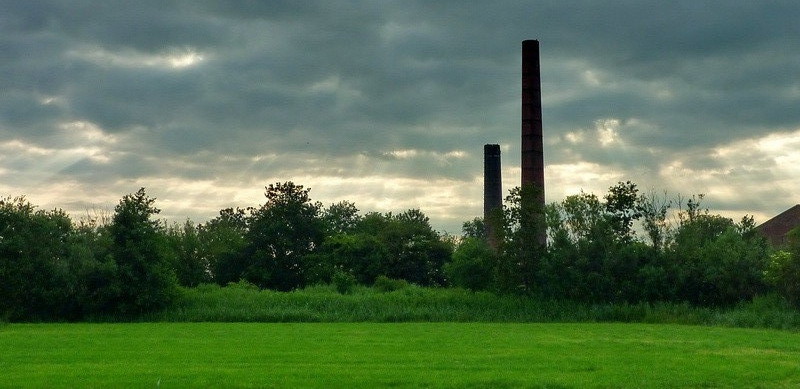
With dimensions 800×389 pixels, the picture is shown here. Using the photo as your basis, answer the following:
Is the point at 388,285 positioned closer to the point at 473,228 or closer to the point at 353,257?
the point at 353,257

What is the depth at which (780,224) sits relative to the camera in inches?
3410

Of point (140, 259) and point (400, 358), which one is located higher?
point (140, 259)

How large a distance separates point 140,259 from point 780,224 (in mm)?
64853

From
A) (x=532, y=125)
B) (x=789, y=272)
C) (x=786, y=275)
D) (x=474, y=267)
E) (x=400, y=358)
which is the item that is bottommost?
(x=400, y=358)

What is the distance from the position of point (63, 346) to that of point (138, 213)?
23.6m

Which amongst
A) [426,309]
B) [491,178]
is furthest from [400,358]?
[491,178]

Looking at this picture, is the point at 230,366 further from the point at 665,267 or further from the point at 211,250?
the point at 211,250

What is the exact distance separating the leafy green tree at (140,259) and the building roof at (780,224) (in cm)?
6056

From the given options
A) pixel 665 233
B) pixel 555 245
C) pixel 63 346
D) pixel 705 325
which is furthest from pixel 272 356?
pixel 665 233

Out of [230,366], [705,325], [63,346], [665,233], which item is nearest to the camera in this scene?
[230,366]

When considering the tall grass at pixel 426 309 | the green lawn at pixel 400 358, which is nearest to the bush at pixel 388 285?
the tall grass at pixel 426 309

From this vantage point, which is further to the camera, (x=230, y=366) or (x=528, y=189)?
(x=528, y=189)

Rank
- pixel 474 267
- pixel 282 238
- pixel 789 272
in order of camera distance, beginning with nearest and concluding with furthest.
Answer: pixel 789 272 < pixel 474 267 < pixel 282 238

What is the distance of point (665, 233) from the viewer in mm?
54625
